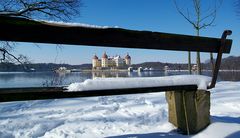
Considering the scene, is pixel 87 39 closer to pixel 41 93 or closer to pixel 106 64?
pixel 41 93

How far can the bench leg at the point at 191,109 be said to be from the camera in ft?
12.5

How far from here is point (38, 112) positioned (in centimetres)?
631

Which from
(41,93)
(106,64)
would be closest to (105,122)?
(41,93)

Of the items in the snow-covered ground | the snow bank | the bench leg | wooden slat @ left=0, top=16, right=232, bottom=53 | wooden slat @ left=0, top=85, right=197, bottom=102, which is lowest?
the snow-covered ground

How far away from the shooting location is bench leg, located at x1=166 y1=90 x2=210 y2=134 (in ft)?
12.5

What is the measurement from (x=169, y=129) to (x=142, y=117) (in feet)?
4.81

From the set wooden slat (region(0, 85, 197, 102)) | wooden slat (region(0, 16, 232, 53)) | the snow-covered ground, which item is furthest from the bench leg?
wooden slat (region(0, 85, 197, 102))

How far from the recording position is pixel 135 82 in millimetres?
3270

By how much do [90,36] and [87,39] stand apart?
35 mm

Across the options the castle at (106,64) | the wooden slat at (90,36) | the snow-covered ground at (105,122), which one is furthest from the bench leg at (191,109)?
the castle at (106,64)

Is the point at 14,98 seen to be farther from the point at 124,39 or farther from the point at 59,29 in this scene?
the point at 124,39

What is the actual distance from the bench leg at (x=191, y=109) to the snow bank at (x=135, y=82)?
0.48 ft

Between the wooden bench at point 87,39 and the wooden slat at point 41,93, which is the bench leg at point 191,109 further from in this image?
the wooden slat at point 41,93

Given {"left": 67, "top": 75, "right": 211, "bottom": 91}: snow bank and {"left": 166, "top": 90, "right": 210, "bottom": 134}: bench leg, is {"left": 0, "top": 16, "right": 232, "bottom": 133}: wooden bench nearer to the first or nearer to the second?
{"left": 67, "top": 75, "right": 211, "bottom": 91}: snow bank
